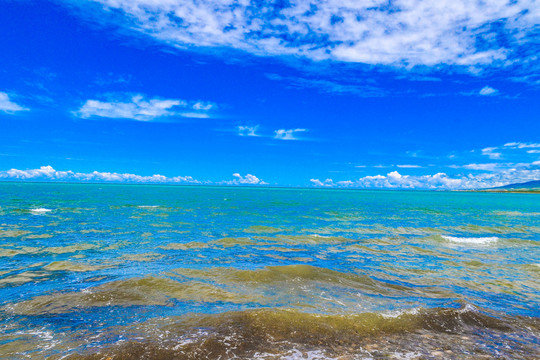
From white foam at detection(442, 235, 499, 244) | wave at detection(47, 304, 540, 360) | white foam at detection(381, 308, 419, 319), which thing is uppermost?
white foam at detection(381, 308, 419, 319)

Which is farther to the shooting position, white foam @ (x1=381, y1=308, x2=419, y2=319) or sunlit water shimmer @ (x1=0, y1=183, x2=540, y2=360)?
white foam @ (x1=381, y1=308, x2=419, y2=319)

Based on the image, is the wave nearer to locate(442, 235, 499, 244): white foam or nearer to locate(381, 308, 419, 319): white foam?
locate(381, 308, 419, 319): white foam

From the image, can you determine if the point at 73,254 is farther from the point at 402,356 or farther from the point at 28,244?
the point at 402,356

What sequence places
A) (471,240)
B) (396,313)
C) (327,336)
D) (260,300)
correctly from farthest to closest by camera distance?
(471,240), (260,300), (396,313), (327,336)

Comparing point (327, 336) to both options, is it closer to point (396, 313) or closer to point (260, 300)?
point (396, 313)

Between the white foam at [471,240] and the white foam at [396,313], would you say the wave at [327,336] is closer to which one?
the white foam at [396,313]

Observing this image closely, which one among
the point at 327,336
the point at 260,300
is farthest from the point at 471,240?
the point at 327,336

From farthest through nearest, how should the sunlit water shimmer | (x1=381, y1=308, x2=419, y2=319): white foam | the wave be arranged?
(x1=381, y1=308, x2=419, y2=319): white foam
the sunlit water shimmer
the wave

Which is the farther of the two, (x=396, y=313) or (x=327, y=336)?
(x=396, y=313)

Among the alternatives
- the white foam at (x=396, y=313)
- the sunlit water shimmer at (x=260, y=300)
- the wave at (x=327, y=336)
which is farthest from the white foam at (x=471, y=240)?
the white foam at (x=396, y=313)

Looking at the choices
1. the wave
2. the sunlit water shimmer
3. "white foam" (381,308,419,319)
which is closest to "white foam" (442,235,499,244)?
the sunlit water shimmer

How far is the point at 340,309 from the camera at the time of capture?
9820 mm

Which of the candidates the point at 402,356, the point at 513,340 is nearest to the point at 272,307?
the point at 402,356

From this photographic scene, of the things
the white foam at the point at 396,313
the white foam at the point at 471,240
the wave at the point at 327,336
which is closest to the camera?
the wave at the point at 327,336
